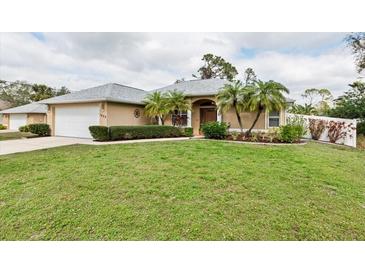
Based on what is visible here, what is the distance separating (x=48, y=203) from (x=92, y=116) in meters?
12.6

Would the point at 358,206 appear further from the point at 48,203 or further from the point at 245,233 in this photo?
the point at 48,203

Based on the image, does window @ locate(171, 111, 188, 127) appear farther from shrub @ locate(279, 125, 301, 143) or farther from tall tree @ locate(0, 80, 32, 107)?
tall tree @ locate(0, 80, 32, 107)

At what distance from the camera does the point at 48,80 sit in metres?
43.9

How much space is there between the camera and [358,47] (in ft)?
65.9

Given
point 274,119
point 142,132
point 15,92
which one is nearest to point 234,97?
point 274,119

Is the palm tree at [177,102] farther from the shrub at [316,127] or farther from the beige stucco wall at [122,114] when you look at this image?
the shrub at [316,127]

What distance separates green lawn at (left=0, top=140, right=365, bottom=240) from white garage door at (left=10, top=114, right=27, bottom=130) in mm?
26242

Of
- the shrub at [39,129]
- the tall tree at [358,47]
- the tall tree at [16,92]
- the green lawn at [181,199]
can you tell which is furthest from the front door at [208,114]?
the tall tree at [16,92]

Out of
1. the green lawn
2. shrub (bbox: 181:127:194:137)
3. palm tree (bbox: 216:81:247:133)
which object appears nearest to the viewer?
the green lawn

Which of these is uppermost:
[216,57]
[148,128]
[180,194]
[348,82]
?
[216,57]

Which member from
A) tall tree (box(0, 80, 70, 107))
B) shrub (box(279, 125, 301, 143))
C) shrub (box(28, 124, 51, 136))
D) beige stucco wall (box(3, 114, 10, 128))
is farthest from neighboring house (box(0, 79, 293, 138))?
tall tree (box(0, 80, 70, 107))

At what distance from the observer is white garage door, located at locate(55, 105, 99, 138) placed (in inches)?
646

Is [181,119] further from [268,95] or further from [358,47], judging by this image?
[358,47]
